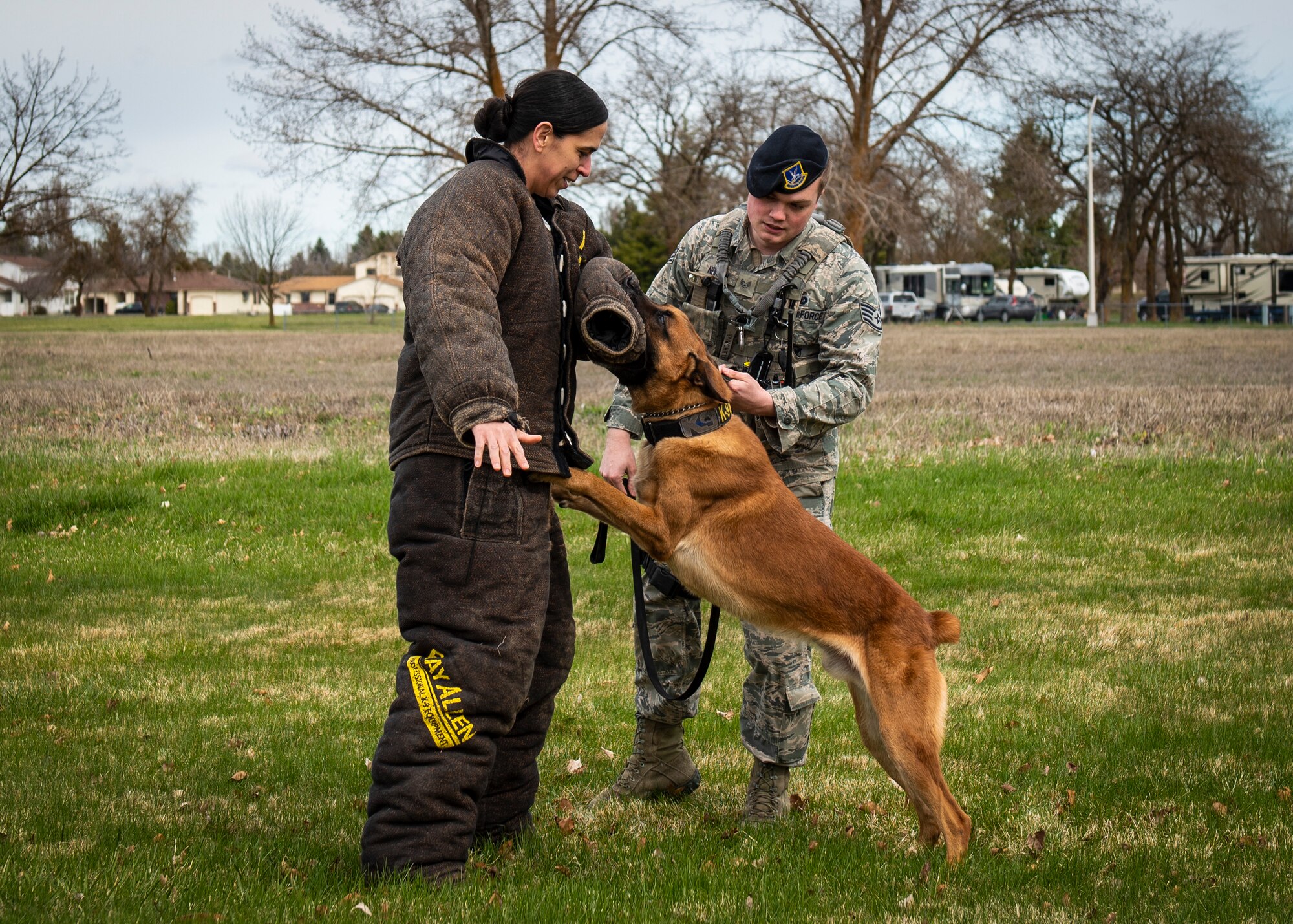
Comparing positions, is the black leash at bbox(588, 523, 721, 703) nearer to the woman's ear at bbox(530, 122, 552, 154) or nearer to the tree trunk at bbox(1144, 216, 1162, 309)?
the woman's ear at bbox(530, 122, 552, 154)

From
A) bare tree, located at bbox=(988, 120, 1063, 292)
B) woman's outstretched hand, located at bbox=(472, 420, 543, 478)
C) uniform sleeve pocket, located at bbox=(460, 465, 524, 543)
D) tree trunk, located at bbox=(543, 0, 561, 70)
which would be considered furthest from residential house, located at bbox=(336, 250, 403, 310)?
woman's outstretched hand, located at bbox=(472, 420, 543, 478)

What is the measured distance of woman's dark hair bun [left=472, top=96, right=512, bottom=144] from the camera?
361 cm

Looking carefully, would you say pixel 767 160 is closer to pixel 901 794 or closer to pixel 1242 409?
pixel 901 794

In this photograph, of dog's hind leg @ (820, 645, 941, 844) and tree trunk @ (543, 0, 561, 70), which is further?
tree trunk @ (543, 0, 561, 70)

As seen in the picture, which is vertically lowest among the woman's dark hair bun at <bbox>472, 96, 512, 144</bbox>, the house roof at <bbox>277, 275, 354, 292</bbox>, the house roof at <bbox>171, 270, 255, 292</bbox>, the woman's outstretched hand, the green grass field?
the green grass field

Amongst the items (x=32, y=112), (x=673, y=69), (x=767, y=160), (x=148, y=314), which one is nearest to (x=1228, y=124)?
(x=673, y=69)

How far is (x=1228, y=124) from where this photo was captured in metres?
49.4

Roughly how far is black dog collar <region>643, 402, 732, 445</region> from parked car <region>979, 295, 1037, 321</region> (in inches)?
2463

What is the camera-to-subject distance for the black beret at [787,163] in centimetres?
434

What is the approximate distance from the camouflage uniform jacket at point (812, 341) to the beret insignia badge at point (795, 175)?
1.05ft

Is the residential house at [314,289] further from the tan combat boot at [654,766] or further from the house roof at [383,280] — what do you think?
the tan combat boot at [654,766]

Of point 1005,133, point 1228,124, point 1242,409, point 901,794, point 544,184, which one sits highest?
point 1228,124

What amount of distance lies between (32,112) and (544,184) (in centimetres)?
3183

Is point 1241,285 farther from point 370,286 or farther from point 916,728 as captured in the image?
point 370,286
